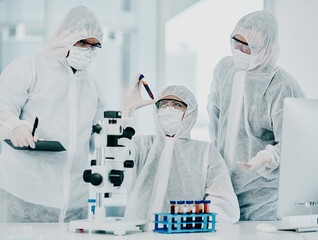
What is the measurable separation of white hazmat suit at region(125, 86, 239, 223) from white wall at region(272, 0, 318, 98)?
1.23 meters

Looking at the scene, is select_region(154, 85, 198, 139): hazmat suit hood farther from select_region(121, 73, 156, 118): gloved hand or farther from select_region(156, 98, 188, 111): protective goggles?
select_region(121, 73, 156, 118): gloved hand

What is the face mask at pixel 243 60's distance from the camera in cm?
259

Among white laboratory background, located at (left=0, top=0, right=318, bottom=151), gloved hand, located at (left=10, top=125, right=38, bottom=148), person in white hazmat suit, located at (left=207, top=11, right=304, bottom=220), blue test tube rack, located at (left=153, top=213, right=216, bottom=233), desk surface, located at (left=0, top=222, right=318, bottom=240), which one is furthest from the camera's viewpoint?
white laboratory background, located at (left=0, top=0, right=318, bottom=151)

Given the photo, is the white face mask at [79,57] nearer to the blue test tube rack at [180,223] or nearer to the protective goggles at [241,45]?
the protective goggles at [241,45]

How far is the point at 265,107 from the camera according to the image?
8.34 feet

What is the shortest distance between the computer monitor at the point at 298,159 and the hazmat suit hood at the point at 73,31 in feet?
3.65

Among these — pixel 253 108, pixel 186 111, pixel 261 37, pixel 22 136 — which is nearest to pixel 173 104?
pixel 186 111

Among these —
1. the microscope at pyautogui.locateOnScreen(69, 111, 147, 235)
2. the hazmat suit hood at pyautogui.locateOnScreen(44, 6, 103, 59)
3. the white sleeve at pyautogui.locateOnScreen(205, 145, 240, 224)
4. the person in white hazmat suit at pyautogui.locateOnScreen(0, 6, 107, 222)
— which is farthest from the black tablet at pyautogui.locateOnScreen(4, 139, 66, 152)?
the white sleeve at pyautogui.locateOnScreen(205, 145, 240, 224)

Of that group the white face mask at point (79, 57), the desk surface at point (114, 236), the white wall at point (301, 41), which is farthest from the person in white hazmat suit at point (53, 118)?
the white wall at point (301, 41)

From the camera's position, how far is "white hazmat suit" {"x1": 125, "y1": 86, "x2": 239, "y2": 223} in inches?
93.7

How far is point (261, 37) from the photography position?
2572 mm

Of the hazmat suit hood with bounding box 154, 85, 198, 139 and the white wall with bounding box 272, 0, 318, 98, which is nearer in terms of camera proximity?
the hazmat suit hood with bounding box 154, 85, 198, 139

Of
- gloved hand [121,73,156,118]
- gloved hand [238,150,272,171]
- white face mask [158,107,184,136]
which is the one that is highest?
gloved hand [121,73,156,118]

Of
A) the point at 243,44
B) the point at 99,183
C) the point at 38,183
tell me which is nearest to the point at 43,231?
the point at 99,183
